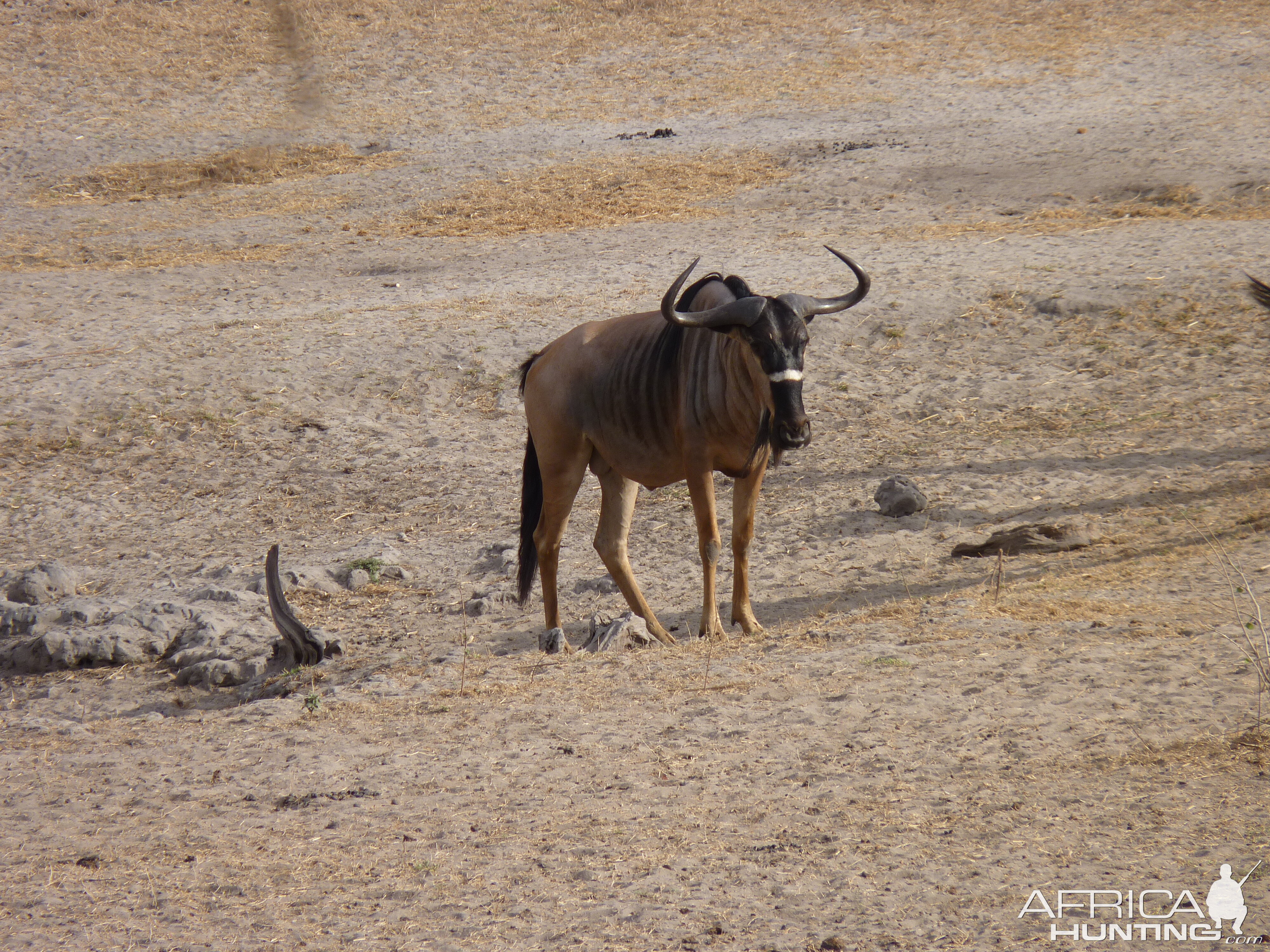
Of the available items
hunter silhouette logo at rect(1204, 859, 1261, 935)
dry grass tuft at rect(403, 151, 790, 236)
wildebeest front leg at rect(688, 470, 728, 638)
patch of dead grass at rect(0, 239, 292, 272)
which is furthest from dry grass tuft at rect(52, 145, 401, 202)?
hunter silhouette logo at rect(1204, 859, 1261, 935)

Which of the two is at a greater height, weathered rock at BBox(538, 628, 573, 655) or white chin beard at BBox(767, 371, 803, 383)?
white chin beard at BBox(767, 371, 803, 383)

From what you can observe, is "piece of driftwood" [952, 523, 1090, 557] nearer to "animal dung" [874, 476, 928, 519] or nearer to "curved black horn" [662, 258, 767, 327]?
"animal dung" [874, 476, 928, 519]

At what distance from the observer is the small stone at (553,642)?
20.6 feet

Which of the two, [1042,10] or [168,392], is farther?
[1042,10]

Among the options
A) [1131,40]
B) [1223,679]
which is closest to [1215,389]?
[1223,679]

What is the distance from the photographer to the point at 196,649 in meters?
6.76

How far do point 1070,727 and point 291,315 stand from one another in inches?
377

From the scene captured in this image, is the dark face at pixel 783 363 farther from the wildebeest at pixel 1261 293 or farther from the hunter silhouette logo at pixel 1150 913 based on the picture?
the wildebeest at pixel 1261 293

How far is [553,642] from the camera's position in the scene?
6.34 metres

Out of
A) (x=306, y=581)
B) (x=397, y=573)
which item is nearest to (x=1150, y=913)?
(x=397, y=573)

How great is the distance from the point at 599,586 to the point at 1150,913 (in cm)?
478

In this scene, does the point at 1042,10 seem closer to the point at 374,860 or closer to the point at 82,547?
the point at 82,547

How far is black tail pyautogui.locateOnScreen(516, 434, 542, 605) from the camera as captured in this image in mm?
7191

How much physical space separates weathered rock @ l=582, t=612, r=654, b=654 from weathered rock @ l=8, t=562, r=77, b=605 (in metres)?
3.66
